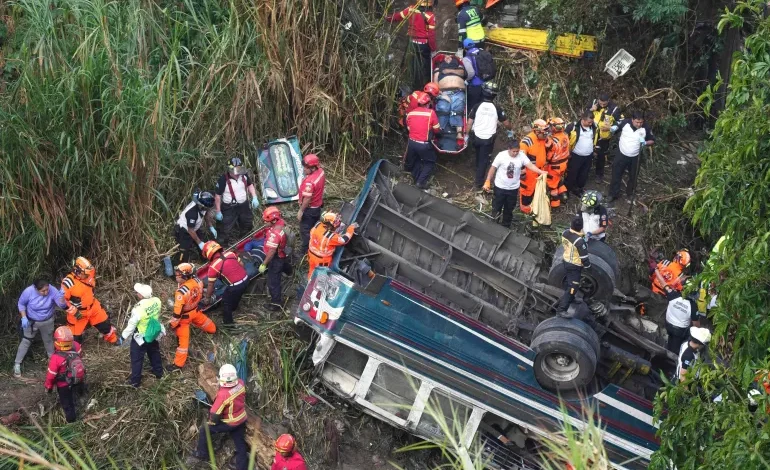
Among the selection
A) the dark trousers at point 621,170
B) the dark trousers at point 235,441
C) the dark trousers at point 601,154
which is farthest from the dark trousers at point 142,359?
the dark trousers at point 601,154

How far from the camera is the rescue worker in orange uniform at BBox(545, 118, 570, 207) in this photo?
12695mm

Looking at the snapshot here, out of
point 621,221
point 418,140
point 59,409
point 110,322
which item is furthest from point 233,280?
point 621,221

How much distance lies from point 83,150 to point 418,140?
419cm

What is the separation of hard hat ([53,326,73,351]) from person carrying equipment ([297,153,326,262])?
3204 millimetres

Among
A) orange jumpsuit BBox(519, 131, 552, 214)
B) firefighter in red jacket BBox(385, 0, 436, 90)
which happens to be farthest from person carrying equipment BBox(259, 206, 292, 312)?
firefighter in red jacket BBox(385, 0, 436, 90)

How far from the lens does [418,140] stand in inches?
508

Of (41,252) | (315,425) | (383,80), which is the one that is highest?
(383,80)

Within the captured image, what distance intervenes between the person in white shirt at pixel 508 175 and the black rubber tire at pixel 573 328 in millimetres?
2774

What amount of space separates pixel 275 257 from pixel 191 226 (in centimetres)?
114

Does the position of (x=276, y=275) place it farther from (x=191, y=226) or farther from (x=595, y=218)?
(x=595, y=218)

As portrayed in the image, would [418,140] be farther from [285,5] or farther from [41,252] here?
[41,252]

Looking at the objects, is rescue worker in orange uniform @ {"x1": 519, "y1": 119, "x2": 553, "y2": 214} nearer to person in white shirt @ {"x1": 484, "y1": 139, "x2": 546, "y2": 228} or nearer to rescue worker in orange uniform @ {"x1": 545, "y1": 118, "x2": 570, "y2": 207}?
rescue worker in orange uniform @ {"x1": 545, "y1": 118, "x2": 570, "y2": 207}

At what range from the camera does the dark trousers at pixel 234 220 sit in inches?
477

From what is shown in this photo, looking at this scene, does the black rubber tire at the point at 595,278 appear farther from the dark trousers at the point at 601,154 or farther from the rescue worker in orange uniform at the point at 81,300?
the rescue worker in orange uniform at the point at 81,300
